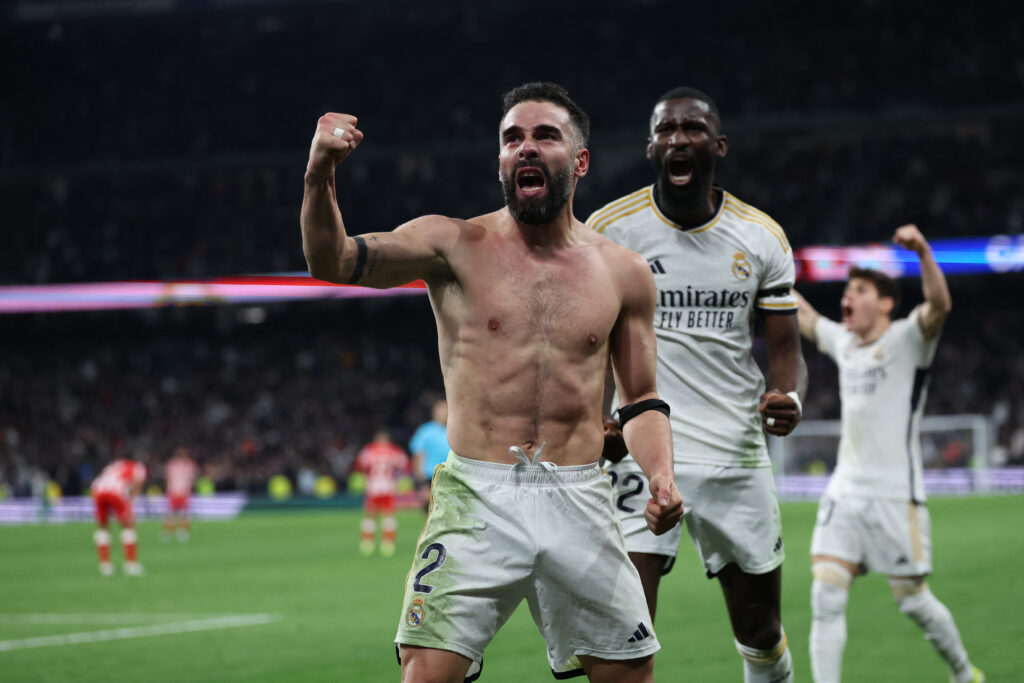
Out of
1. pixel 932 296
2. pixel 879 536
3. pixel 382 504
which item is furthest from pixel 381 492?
pixel 932 296

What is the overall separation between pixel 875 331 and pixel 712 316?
7.86ft

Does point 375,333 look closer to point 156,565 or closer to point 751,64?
point 751,64

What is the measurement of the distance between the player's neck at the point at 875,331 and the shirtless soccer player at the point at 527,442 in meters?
3.71

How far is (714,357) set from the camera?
17.1ft

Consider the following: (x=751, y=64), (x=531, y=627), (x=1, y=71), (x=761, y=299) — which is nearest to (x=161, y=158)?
(x=1, y=71)

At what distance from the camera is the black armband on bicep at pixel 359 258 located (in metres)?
3.38

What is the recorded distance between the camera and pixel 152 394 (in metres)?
39.5

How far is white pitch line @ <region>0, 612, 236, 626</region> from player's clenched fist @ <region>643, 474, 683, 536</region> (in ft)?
28.7

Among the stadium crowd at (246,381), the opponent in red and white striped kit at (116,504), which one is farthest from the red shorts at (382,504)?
the stadium crowd at (246,381)

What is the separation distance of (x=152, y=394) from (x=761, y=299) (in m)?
36.3

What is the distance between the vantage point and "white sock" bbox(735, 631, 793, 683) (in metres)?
5.28

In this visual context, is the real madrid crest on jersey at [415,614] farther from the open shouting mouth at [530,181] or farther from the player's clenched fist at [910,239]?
the player's clenched fist at [910,239]

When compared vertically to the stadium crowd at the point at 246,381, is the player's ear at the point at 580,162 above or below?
above

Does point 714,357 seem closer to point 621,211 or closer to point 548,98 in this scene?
point 621,211
